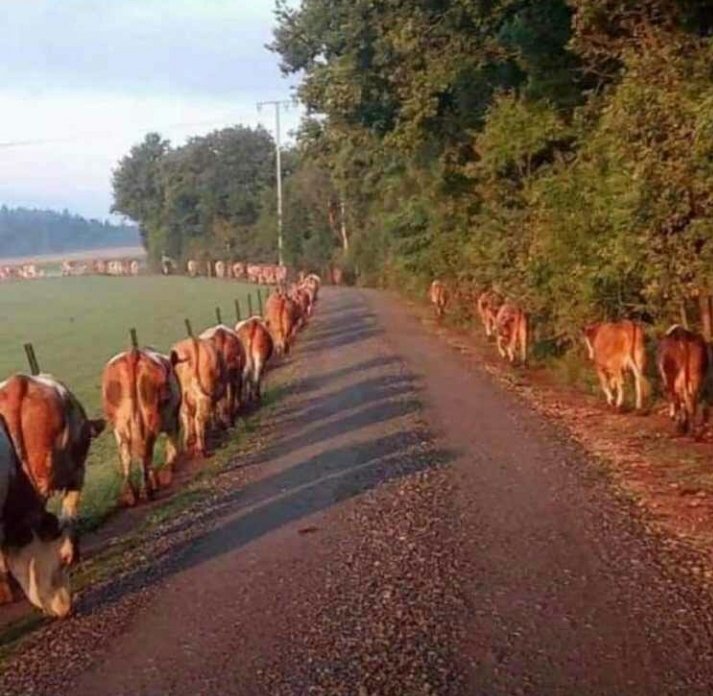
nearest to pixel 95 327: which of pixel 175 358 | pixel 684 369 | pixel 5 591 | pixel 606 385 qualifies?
pixel 606 385

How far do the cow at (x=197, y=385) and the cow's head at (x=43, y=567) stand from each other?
6.77 meters

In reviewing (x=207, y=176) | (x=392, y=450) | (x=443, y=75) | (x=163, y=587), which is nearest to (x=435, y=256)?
(x=443, y=75)

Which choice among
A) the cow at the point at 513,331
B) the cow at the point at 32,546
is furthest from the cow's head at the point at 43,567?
the cow at the point at 513,331

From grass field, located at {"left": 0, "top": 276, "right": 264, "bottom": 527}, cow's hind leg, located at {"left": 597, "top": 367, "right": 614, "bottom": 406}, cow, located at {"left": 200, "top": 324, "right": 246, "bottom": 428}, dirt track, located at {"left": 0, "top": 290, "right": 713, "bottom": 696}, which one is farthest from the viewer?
cow's hind leg, located at {"left": 597, "top": 367, "right": 614, "bottom": 406}

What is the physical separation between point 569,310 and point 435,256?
16.7 meters

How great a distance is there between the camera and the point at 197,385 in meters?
14.9

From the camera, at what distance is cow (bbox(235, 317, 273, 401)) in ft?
61.1

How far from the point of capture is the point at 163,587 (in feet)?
26.5

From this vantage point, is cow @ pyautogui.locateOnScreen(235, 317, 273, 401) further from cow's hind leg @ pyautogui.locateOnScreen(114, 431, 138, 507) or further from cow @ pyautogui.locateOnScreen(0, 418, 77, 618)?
cow @ pyautogui.locateOnScreen(0, 418, 77, 618)

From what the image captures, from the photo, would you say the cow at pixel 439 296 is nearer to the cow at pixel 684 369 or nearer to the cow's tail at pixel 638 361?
the cow's tail at pixel 638 361

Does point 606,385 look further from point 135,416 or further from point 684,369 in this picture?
point 135,416

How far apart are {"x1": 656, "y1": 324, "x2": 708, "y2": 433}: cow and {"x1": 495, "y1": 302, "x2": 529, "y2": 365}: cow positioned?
902 centimetres

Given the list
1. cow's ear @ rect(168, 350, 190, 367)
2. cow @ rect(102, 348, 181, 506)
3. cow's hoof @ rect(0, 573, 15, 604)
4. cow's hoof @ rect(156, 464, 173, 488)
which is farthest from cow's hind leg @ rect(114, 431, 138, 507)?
cow's hoof @ rect(0, 573, 15, 604)

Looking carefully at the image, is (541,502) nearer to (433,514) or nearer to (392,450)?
(433,514)
